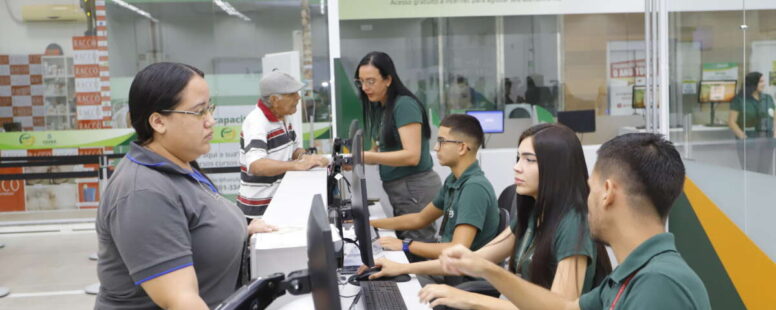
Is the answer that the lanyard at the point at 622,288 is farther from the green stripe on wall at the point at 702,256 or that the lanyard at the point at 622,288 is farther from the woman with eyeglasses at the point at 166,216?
the green stripe on wall at the point at 702,256

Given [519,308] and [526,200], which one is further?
[526,200]

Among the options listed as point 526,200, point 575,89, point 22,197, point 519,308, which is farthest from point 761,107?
point 22,197

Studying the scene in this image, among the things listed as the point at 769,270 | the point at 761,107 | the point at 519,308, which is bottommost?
the point at 769,270

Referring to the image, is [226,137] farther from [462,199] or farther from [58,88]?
[462,199]

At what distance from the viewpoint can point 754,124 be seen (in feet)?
11.2

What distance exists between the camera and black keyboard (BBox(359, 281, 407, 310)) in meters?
2.27

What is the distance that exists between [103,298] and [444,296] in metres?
0.93

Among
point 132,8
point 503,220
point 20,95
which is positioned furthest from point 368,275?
point 20,95

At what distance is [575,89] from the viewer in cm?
718

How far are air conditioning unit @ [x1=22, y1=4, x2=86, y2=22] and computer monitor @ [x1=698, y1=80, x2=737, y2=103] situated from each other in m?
6.59

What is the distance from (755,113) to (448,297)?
2100 millimetres

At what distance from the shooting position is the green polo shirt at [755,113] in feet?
10.6

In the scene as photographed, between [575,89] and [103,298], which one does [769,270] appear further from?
[575,89]

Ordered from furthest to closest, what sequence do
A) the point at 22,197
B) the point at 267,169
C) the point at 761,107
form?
the point at 22,197, the point at 267,169, the point at 761,107
